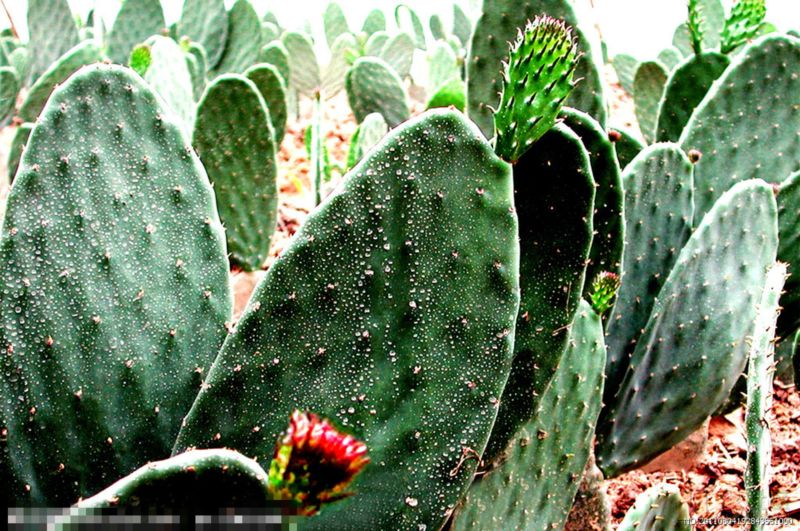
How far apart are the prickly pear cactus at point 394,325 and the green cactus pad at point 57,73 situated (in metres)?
2.05

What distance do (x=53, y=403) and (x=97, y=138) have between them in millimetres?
285

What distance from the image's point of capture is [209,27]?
386 cm

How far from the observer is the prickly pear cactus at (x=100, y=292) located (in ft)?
2.75

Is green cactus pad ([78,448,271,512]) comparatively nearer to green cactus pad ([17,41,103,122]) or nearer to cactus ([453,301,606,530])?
cactus ([453,301,606,530])

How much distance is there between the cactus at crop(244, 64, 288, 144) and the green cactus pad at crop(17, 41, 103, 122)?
54 centimetres

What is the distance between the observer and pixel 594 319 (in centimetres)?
116

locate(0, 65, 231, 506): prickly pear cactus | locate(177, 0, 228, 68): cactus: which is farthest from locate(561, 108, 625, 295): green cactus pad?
locate(177, 0, 228, 68): cactus

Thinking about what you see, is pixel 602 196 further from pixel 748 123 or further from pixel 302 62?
pixel 302 62

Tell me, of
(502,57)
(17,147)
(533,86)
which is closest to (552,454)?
(533,86)

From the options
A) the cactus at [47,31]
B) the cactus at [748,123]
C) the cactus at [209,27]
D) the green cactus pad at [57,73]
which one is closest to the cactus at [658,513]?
the cactus at [748,123]

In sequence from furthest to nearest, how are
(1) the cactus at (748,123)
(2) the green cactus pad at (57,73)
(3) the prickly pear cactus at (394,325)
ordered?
(2) the green cactus pad at (57,73) < (1) the cactus at (748,123) < (3) the prickly pear cactus at (394,325)

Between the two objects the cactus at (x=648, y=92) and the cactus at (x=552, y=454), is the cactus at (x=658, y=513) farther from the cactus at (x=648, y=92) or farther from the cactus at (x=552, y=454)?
the cactus at (x=648, y=92)

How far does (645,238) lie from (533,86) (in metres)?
0.76

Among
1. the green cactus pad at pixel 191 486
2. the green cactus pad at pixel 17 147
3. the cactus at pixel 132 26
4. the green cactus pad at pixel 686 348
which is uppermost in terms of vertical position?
the cactus at pixel 132 26
